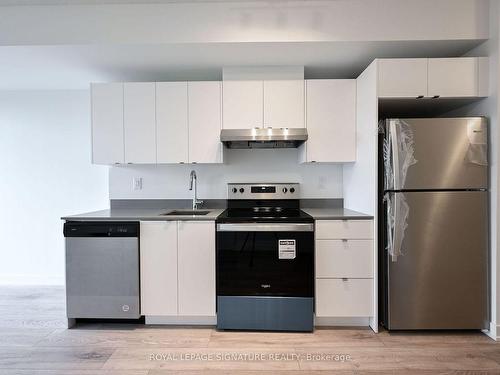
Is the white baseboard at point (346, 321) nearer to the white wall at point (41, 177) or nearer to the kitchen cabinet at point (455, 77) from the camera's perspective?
the kitchen cabinet at point (455, 77)

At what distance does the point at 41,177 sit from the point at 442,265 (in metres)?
3.99

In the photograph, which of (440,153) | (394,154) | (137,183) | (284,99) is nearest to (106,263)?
(137,183)

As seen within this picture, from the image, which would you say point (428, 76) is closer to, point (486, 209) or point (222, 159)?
point (486, 209)

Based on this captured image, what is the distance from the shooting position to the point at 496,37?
2.01 m

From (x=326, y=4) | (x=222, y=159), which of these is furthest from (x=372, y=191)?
(x=326, y=4)

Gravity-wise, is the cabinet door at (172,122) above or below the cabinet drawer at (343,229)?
above

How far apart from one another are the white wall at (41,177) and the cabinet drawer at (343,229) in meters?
2.41

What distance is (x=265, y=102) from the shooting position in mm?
2447

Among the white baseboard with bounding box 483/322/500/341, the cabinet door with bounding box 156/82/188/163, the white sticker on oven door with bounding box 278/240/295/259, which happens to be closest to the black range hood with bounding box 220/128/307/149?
the cabinet door with bounding box 156/82/188/163

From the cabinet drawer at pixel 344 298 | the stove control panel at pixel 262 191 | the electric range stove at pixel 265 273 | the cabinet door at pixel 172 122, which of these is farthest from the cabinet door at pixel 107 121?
the cabinet drawer at pixel 344 298

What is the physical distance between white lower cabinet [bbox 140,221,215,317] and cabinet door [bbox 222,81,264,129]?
94 centimetres

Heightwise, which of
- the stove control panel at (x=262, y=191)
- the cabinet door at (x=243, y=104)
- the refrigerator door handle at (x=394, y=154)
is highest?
the cabinet door at (x=243, y=104)

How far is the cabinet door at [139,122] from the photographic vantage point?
248 cm

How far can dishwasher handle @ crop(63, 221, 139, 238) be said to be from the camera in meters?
2.18
